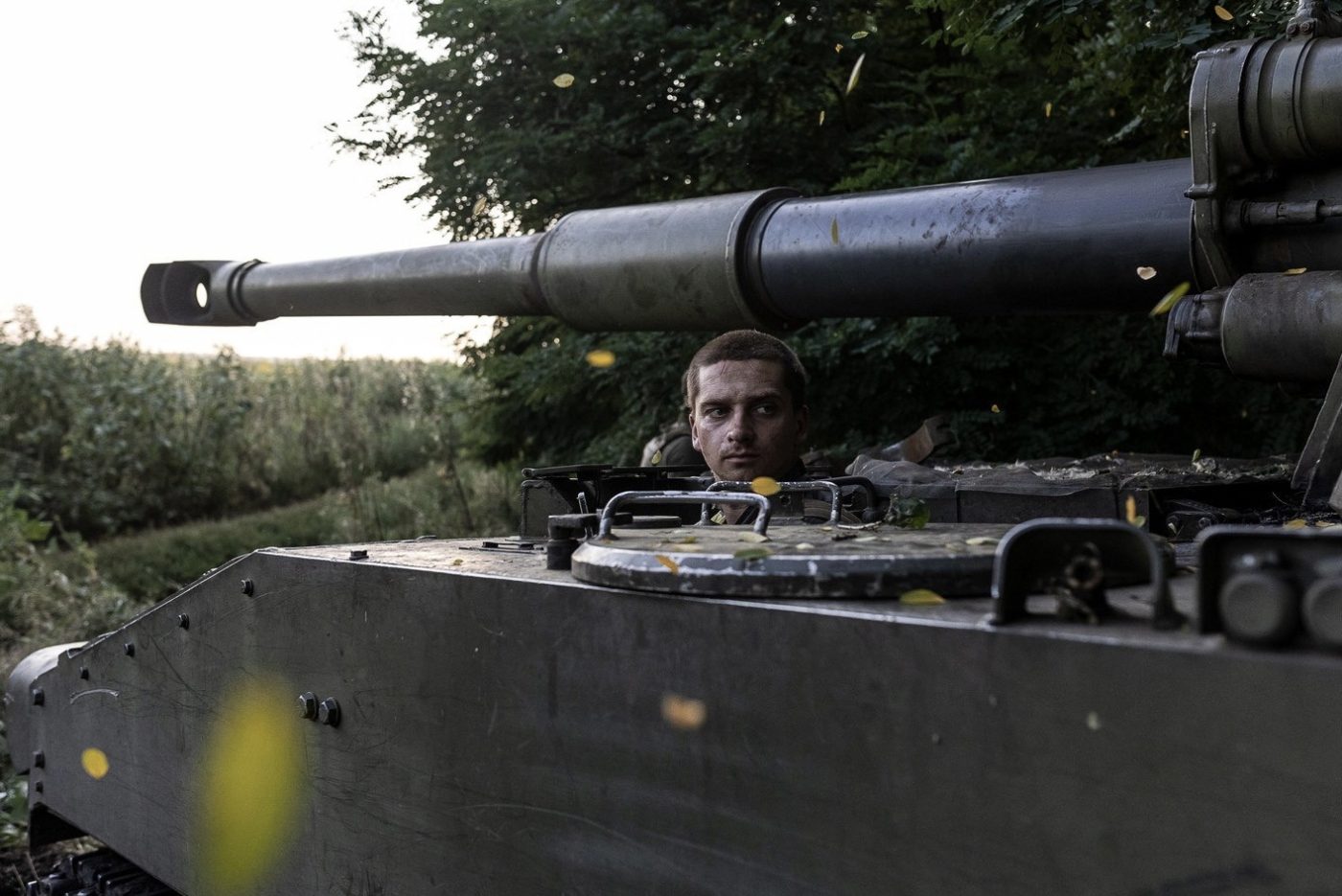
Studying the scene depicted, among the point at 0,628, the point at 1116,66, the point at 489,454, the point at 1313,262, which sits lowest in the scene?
the point at 0,628

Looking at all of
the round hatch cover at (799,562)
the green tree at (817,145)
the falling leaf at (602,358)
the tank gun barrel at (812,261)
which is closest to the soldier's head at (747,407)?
the tank gun barrel at (812,261)

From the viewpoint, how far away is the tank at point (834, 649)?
1.51 metres

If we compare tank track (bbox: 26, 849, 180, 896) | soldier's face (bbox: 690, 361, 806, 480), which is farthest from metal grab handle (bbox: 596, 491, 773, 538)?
tank track (bbox: 26, 849, 180, 896)

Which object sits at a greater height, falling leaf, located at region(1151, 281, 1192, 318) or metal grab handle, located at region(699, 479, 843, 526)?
falling leaf, located at region(1151, 281, 1192, 318)

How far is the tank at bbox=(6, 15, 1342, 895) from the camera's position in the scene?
1.51m

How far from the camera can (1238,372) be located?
2.79m

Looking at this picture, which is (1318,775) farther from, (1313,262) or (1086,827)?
(1313,262)

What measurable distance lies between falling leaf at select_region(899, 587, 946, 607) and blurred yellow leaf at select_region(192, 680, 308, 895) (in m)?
1.58

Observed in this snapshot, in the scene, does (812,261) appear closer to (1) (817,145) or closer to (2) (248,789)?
(2) (248,789)

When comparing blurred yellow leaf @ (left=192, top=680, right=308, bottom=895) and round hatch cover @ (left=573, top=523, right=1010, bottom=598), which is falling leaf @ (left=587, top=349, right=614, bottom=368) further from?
round hatch cover @ (left=573, top=523, right=1010, bottom=598)

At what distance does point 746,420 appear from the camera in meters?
3.77

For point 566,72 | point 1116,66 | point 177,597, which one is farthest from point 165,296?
point 1116,66

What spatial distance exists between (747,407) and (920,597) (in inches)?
77.9

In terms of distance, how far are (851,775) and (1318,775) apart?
Answer: 1.96 feet
